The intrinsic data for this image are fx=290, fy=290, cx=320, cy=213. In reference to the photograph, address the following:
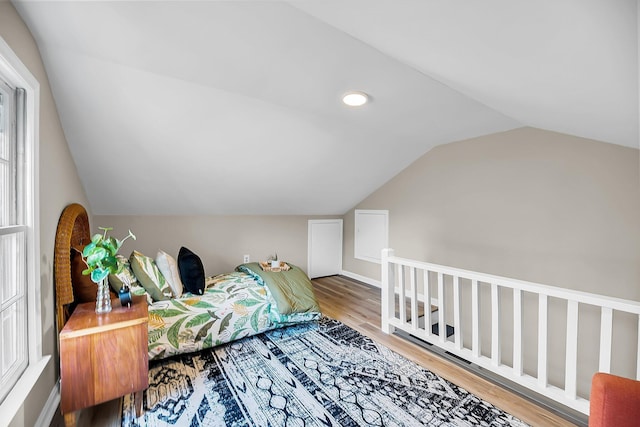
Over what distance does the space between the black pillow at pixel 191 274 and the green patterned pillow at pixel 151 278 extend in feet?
0.57

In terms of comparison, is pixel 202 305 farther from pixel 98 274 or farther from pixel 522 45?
pixel 522 45

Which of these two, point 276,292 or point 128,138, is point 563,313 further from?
point 128,138

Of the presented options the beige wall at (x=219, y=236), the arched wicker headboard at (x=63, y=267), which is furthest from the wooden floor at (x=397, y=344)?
the arched wicker headboard at (x=63, y=267)

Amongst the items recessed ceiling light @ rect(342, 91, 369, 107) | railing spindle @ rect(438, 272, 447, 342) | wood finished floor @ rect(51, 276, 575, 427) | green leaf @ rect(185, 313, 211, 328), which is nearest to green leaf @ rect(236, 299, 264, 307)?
green leaf @ rect(185, 313, 211, 328)

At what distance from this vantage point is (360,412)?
1779mm

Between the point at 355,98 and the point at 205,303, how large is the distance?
213 cm

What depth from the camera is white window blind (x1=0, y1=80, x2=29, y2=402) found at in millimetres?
1327

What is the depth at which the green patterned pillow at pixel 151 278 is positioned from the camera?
8.04 ft

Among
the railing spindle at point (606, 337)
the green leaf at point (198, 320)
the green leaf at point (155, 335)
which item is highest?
the railing spindle at point (606, 337)

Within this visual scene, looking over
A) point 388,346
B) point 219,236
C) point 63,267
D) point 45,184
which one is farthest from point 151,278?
point 388,346

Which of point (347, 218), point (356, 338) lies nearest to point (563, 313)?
point (356, 338)

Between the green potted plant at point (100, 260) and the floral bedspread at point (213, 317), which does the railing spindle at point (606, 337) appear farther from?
the green potted plant at point (100, 260)

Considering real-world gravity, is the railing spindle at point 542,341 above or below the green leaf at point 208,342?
above

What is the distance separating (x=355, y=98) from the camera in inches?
86.7
